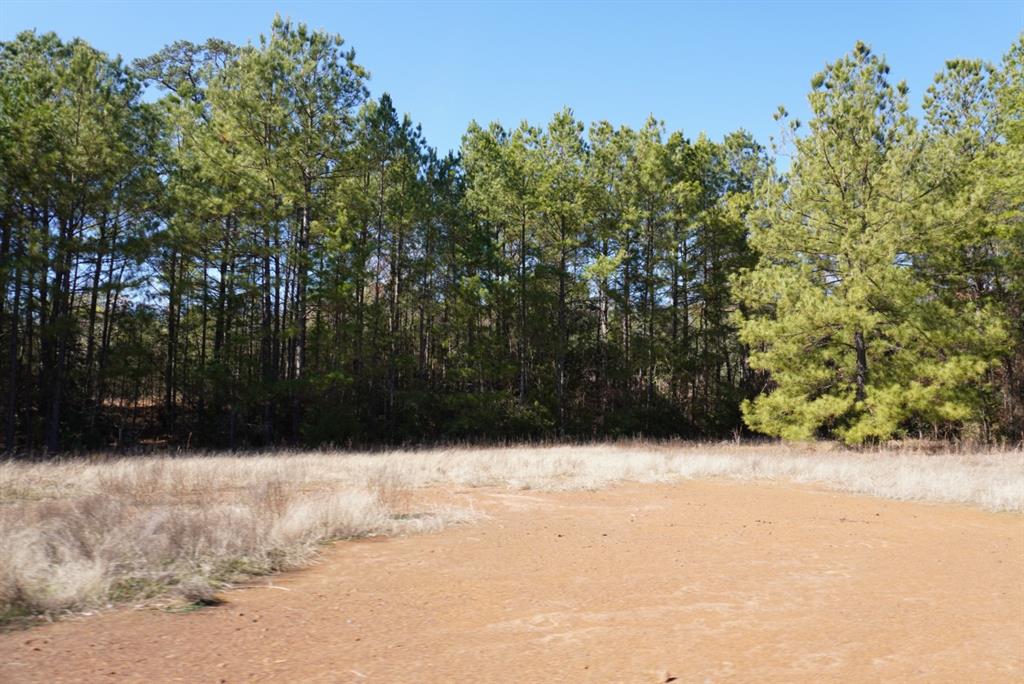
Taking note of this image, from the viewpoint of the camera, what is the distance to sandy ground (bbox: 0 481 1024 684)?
3.66 meters

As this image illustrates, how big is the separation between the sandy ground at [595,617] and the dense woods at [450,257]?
14153 mm

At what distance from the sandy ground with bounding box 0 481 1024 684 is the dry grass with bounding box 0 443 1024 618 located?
48 centimetres

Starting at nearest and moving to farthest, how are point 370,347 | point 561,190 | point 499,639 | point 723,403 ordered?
point 499,639, point 370,347, point 561,190, point 723,403

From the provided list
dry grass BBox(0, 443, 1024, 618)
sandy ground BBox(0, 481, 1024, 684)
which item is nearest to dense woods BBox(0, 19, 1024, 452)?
dry grass BBox(0, 443, 1024, 618)

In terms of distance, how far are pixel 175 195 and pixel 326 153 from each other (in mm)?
5430

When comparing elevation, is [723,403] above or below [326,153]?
below

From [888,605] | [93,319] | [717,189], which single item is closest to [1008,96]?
[717,189]

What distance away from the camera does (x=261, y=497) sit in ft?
27.6

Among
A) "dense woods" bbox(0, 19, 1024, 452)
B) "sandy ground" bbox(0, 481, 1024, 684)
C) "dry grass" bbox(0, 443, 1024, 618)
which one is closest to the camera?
"sandy ground" bbox(0, 481, 1024, 684)

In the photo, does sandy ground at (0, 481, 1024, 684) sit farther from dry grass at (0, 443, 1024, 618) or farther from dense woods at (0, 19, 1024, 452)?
dense woods at (0, 19, 1024, 452)

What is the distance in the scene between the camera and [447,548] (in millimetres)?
7090

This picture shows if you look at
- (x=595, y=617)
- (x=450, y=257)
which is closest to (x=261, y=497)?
(x=595, y=617)

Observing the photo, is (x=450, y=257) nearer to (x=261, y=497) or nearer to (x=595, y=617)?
(x=261, y=497)

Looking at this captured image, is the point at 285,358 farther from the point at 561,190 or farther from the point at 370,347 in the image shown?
the point at 561,190
